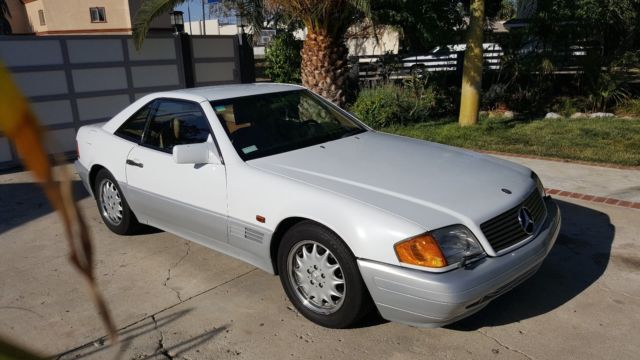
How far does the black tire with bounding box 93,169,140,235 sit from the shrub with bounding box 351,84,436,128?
6.07m

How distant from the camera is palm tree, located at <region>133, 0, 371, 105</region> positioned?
32.2 ft

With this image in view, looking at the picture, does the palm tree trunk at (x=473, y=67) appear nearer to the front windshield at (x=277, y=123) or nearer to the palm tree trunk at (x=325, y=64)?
the palm tree trunk at (x=325, y=64)

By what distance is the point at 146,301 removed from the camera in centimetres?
400

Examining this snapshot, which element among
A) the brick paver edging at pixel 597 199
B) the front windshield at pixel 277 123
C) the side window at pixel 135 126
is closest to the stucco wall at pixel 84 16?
the side window at pixel 135 126

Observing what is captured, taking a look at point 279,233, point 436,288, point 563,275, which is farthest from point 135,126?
point 563,275

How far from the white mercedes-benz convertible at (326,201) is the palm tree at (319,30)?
5.23m

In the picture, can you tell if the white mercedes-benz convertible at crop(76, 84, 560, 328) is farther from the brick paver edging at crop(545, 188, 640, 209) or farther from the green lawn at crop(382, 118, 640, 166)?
the green lawn at crop(382, 118, 640, 166)

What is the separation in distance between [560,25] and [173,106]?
31.6ft

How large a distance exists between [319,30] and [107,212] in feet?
20.7

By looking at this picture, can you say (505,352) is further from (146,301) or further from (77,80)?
(77,80)

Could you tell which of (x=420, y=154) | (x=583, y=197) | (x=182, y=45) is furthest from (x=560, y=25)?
(x=420, y=154)

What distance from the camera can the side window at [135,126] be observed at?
16.0 ft

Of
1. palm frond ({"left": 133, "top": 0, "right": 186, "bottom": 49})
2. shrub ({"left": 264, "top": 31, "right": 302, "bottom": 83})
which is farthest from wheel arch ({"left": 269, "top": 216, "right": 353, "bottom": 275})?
shrub ({"left": 264, "top": 31, "right": 302, "bottom": 83})

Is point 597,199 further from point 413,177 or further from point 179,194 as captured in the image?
point 179,194
